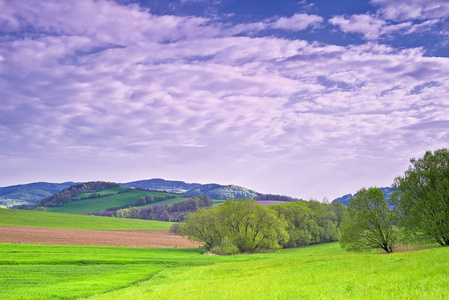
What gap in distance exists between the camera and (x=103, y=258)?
185ft

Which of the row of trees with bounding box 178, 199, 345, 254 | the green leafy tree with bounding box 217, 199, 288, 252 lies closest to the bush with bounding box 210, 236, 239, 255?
the row of trees with bounding box 178, 199, 345, 254

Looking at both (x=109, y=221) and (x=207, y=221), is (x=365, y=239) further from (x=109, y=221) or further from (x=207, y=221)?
(x=109, y=221)

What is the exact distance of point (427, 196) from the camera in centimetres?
4981

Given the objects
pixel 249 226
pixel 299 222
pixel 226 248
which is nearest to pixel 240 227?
pixel 249 226

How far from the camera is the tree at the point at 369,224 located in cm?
5259

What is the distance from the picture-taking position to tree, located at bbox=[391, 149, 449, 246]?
157ft

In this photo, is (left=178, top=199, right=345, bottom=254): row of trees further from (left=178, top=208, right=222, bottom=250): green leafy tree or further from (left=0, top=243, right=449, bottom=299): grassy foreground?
(left=0, top=243, right=449, bottom=299): grassy foreground

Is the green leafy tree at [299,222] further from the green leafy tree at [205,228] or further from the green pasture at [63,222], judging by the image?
the green pasture at [63,222]

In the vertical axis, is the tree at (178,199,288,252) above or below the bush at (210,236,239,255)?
above

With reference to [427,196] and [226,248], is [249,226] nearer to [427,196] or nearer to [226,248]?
[226,248]

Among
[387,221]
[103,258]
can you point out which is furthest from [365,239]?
[103,258]

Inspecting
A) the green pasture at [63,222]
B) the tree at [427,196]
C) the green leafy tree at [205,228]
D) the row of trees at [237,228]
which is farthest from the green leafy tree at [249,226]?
the green pasture at [63,222]

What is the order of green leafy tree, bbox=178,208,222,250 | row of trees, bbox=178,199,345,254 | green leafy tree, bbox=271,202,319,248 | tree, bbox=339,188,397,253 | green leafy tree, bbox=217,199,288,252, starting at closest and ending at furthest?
1. tree, bbox=339,188,397,253
2. row of trees, bbox=178,199,345,254
3. green leafy tree, bbox=217,199,288,252
4. green leafy tree, bbox=178,208,222,250
5. green leafy tree, bbox=271,202,319,248

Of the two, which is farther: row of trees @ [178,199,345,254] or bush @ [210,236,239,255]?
row of trees @ [178,199,345,254]
